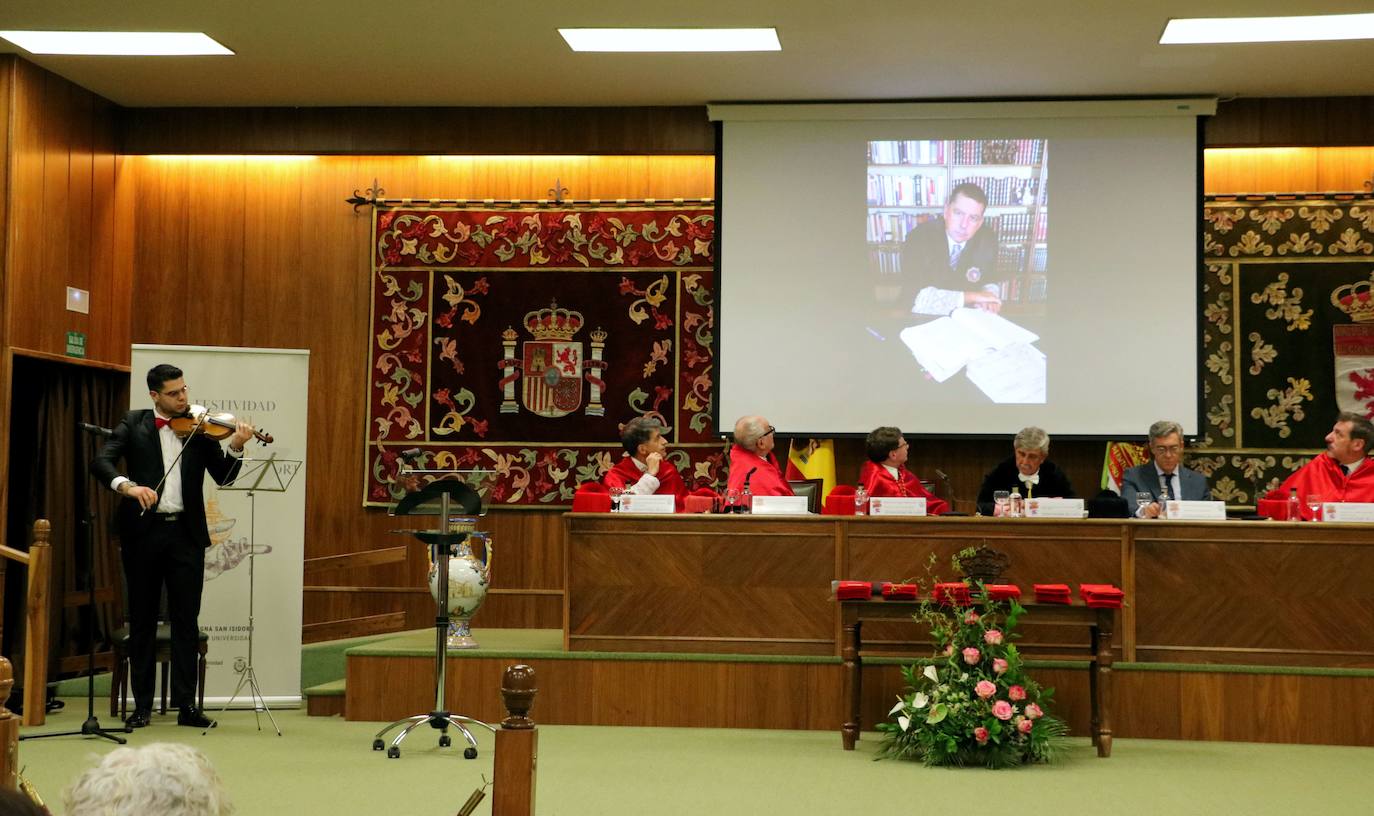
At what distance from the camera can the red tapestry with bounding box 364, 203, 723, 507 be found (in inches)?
354

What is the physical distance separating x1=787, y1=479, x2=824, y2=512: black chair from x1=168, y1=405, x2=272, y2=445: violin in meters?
2.87

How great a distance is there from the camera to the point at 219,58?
8.11m

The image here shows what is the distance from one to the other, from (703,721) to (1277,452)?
4275 millimetres

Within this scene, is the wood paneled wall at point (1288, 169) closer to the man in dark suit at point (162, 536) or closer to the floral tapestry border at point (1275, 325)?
the floral tapestry border at point (1275, 325)

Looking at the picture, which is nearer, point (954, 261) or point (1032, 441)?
point (1032, 441)

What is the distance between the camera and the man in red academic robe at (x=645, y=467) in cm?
721

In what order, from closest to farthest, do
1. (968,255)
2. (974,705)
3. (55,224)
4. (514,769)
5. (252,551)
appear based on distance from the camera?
(514,769), (974,705), (252,551), (55,224), (968,255)

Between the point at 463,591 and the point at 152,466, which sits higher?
the point at 152,466

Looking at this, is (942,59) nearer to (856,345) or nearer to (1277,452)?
(856,345)

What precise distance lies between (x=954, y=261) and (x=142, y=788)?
7.49 m

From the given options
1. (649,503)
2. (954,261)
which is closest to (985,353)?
(954,261)

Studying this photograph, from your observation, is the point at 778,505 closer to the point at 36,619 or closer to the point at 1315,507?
the point at 1315,507

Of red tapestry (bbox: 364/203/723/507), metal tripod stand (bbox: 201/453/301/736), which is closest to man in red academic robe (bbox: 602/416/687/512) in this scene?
red tapestry (bbox: 364/203/723/507)

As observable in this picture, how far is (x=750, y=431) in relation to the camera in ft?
24.3
